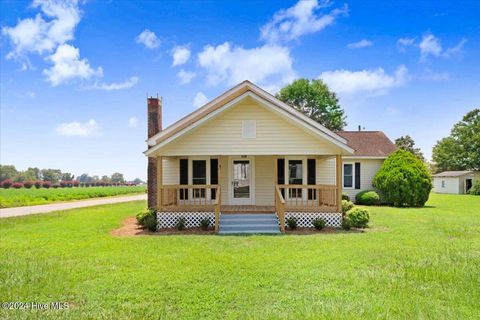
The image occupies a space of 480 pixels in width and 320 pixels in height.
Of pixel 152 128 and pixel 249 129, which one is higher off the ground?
pixel 152 128

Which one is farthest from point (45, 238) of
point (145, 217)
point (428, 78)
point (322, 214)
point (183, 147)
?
point (428, 78)

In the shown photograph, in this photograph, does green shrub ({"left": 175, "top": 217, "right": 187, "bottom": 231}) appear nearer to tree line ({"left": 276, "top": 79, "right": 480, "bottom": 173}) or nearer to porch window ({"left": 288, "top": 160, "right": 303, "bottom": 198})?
porch window ({"left": 288, "top": 160, "right": 303, "bottom": 198})

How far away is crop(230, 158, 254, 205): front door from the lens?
1644cm

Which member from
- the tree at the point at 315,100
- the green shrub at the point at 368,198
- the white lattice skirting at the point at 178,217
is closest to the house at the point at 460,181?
the tree at the point at 315,100

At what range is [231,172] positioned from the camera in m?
16.4

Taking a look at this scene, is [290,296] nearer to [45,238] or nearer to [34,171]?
[45,238]

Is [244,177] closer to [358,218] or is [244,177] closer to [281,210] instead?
[281,210]

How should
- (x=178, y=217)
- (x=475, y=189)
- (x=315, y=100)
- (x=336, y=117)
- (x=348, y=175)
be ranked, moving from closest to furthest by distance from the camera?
(x=178, y=217), (x=348, y=175), (x=475, y=189), (x=315, y=100), (x=336, y=117)

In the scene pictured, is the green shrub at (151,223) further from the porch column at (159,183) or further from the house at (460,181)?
the house at (460,181)

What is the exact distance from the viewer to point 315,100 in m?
47.3

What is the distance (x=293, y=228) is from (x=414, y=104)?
1800 cm

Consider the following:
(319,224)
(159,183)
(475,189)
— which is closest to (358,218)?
(319,224)

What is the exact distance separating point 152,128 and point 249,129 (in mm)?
5781

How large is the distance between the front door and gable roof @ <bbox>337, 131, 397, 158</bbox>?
10.5 metres
